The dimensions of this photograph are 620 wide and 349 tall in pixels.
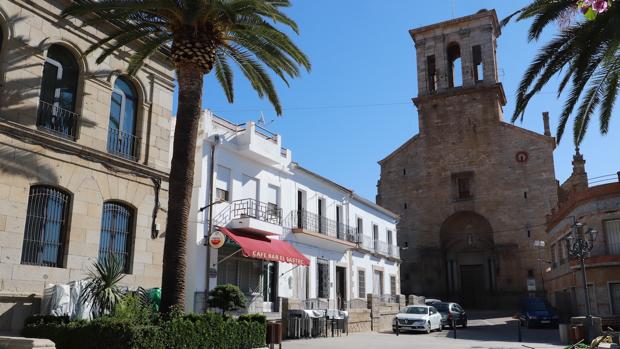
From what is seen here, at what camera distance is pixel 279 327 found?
14062 millimetres

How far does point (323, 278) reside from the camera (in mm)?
27125

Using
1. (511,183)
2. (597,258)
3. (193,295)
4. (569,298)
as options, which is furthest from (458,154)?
(193,295)

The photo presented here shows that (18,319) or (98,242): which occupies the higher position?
(98,242)

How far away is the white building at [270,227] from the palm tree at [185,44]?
6.72 m

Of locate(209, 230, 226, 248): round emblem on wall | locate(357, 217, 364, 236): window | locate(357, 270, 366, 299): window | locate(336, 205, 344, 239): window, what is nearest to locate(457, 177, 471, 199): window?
locate(357, 217, 364, 236): window

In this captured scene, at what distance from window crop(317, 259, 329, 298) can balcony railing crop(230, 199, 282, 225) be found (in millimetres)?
4342

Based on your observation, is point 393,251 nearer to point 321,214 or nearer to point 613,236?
point 321,214

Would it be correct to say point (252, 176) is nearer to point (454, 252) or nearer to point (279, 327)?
point (279, 327)

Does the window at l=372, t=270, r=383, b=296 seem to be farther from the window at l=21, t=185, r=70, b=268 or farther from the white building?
the window at l=21, t=185, r=70, b=268

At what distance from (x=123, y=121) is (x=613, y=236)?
2252 centimetres

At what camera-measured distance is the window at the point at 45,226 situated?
12.3 m

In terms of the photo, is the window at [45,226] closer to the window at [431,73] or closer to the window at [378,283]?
the window at [378,283]

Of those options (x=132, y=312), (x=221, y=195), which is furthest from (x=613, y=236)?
(x=132, y=312)

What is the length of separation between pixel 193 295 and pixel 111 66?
315 inches
